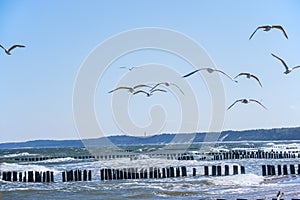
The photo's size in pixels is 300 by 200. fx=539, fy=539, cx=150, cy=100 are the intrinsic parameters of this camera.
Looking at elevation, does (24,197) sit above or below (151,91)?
below

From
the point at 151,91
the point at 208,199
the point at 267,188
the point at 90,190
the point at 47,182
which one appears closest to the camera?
the point at 208,199

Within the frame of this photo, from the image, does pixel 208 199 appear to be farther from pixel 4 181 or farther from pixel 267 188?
pixel 4 181

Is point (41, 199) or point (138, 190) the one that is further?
point (138, 190)

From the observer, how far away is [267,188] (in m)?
24.2

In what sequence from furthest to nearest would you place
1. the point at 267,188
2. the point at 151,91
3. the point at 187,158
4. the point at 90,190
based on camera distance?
1. the point at 187,158
2. the point at 90,190
3. the point at 267,188
4. the point at 151,91

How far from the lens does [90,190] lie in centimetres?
2650

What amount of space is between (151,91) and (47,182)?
1359cm

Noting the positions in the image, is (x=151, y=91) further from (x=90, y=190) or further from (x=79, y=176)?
(x=79, y=176)

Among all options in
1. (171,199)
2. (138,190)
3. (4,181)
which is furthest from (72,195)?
(4,181)

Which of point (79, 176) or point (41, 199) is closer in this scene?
point (41, 199)

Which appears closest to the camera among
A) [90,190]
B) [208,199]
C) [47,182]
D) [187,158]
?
[208,199]

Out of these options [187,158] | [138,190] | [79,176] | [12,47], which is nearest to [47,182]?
[79,176]

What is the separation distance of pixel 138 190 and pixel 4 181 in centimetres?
1269

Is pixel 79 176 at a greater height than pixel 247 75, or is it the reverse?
pixel 247 75
